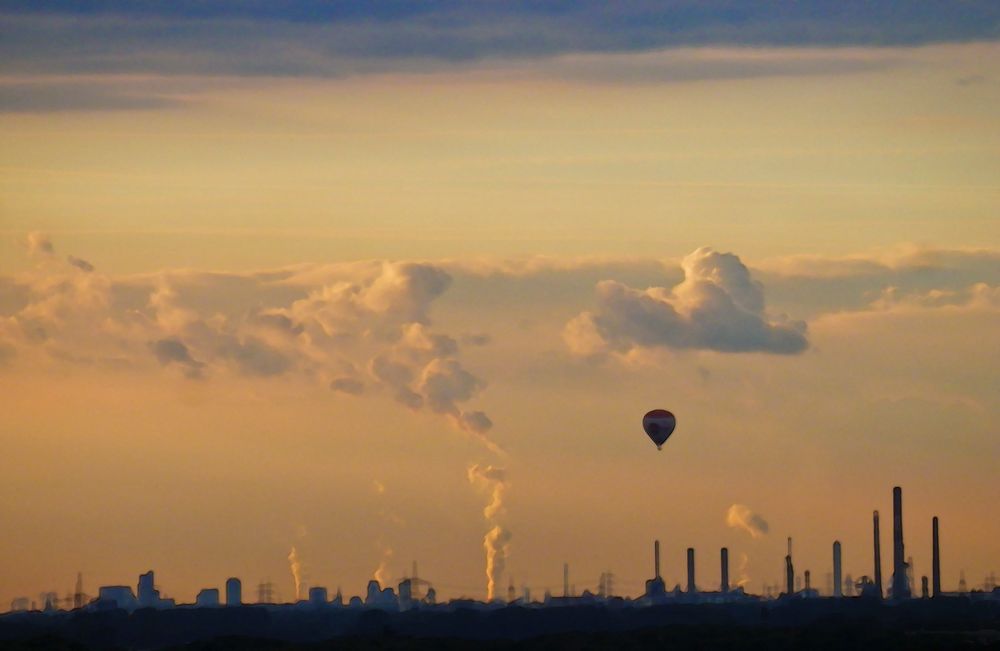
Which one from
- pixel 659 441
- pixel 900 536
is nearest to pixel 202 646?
pixel 659 441

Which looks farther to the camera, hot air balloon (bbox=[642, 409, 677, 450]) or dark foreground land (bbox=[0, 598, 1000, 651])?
hot air balloon (bbox=[642, 409, 677, 450])

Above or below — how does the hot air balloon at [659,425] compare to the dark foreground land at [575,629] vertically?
above

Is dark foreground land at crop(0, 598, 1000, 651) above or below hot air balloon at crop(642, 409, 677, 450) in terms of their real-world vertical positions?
below

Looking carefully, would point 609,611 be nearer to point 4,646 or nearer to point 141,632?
point 141,632

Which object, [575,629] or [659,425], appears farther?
[575,629]
